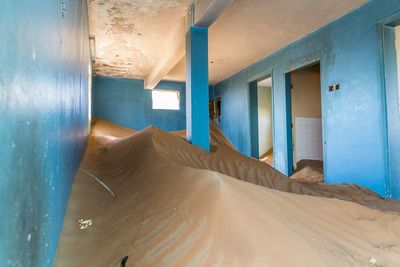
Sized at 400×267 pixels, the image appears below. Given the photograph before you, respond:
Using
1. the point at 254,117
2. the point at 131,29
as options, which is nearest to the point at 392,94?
the point at 254,117

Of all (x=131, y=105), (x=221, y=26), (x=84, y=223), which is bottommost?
(x=84, y=223)

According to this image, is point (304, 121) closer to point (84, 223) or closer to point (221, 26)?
point (221, 26)

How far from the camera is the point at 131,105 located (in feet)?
31.7

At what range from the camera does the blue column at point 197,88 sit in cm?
457

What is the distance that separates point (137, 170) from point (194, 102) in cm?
185

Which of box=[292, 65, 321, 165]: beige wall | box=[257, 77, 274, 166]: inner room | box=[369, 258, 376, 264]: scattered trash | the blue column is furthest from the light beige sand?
box=[257, 77, 274, 166]: inner room

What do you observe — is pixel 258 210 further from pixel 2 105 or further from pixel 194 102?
pixel 194 102

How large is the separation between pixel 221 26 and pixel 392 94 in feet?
10.4

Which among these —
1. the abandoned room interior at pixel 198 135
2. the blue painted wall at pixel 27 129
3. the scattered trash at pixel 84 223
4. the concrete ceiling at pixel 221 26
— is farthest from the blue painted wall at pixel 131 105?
the blue painted wall at pixel 27 129

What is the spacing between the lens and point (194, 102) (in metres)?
4.58

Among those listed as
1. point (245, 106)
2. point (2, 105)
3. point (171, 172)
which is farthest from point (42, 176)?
point (245, 106)

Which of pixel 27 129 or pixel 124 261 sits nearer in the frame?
pixel 27 129

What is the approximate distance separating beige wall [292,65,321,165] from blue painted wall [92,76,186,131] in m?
4.62

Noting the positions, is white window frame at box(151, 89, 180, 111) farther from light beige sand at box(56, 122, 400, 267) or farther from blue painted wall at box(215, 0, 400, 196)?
light beige sand at box(56, 122, 400, 267)
